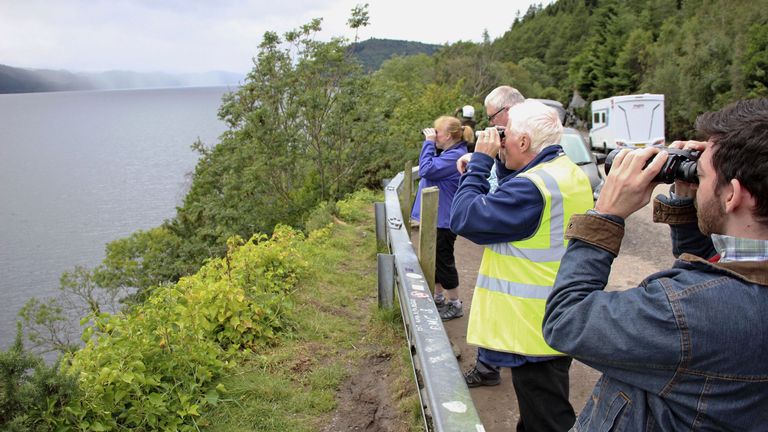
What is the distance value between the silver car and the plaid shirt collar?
826cm

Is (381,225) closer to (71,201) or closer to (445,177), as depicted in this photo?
(445,177)

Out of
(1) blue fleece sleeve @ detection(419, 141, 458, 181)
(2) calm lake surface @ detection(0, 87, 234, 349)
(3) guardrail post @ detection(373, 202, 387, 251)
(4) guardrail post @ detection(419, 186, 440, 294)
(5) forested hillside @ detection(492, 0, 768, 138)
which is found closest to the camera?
(4) guardrail post @ detection(419, 186, 440, 294)

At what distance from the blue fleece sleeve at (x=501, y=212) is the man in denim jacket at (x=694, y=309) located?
1.00m

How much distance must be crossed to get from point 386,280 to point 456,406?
2677 mm

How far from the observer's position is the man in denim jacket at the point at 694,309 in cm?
128

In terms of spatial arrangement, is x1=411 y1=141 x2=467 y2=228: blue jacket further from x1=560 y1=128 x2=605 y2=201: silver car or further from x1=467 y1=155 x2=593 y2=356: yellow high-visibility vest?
x1=560 y1=128 x2=605 y2=201: silver car

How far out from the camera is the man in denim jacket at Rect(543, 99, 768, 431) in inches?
50.3

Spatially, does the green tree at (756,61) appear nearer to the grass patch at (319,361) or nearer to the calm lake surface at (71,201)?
the calm lake surface at (71,201)


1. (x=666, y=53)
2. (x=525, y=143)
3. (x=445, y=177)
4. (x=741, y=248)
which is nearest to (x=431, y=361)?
(x=525, y=143)

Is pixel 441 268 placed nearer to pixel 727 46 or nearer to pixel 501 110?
pixel 501 110

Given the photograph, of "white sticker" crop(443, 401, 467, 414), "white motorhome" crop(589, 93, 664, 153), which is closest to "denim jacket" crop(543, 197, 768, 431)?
"white sticker" crop(443, 401, 467, 414)

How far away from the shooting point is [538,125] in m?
2.79

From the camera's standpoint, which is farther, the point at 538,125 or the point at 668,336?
the point at 538,125

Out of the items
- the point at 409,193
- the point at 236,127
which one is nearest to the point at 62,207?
the point at 236,127
